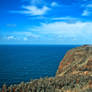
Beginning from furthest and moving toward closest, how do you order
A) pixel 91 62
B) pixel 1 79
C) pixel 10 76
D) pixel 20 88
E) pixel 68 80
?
pixel 10 76
pixel 1 79
pixel 91 62
pixel 68 80
pixel 20 88

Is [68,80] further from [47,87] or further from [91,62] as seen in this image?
[91,62]

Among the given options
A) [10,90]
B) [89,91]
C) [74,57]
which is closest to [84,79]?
[89,91]

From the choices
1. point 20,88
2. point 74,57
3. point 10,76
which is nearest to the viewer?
point 20,88

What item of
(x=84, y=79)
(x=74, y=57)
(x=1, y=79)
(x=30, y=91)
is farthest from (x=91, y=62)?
(x=1, y=79)

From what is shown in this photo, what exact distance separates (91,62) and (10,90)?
2499 centimetres

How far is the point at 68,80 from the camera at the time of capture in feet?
72.4

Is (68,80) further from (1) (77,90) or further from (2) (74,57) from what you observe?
(2) (74,57)

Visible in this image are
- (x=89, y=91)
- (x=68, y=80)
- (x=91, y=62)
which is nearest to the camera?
(x=89, y=91)

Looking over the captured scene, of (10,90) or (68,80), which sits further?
(68,80)

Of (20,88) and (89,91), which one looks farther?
(20,88)

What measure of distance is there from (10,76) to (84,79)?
66.0 metres

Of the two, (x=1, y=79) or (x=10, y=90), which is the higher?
(x=10, y=90)

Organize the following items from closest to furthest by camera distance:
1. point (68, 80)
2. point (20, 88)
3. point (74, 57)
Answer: point (20, 88)
point (68, 80)
point (74, 57)

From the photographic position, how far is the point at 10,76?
80.5 meters
